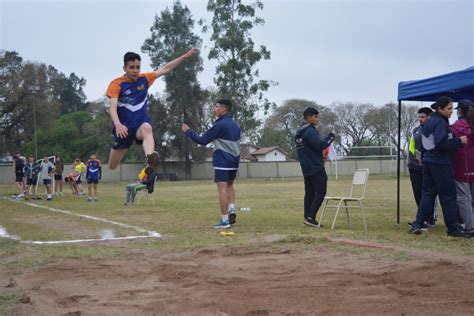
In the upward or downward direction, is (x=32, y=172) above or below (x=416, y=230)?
above

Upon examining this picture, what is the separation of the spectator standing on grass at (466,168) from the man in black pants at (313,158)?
207 centimetres

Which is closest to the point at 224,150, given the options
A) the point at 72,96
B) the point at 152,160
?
the point at 152,160

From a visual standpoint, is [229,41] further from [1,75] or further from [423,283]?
[423,283]

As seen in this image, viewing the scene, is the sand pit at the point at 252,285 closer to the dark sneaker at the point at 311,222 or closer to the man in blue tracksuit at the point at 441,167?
the man in blue tracksuit at the point at 441,167

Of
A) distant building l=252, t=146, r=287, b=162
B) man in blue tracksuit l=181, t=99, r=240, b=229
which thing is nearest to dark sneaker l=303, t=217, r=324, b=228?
man in blue tracksuit l=181, t=99, r=240, b=229

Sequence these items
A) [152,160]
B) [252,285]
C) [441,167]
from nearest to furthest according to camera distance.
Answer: [252,285]
[152,160]
[441,167]

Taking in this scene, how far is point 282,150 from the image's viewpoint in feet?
290

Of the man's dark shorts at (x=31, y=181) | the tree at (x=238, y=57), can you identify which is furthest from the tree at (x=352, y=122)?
the man's dark shorts at (x=31, y=181)

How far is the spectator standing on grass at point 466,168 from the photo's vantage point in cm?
812

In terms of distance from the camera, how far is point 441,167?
8031mm

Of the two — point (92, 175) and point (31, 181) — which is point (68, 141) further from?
point (92, 175)

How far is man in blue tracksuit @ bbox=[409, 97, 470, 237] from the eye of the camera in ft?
25.9

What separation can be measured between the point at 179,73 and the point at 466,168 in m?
52.9

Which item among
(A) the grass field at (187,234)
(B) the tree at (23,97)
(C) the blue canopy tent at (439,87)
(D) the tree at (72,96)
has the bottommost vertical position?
(A) the grass field at (187,234)
